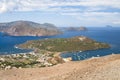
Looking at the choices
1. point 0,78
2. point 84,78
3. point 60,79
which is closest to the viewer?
point 84,78

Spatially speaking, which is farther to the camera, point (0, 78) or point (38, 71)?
point (38, 71)

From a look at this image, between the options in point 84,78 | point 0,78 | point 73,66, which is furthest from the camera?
point 73,66

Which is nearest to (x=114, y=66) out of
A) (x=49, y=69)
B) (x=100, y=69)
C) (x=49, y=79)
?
(x=100, y=69)

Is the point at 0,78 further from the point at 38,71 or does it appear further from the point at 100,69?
the point at 100,69

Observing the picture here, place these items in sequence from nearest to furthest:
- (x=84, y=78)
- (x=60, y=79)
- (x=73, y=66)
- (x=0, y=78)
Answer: (x=84, y=78) → (x=60, y=79) → (x=0, y=78) → (x=73, y=66)

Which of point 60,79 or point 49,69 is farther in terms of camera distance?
point 49,69

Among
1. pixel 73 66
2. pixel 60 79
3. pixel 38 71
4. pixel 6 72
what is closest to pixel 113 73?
pixel 60 79

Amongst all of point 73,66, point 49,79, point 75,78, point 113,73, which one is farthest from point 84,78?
point 73,66

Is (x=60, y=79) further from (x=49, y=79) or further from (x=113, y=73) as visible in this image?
(x=113, y=73)

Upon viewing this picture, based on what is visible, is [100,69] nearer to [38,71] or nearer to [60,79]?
[60,79]
